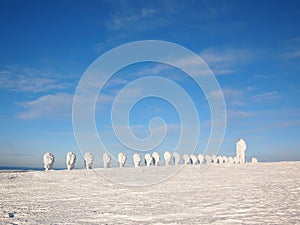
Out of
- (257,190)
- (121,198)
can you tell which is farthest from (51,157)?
(257,190)

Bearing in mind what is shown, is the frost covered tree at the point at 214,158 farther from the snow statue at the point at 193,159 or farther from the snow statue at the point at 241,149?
the snow statue at the point at 241,149

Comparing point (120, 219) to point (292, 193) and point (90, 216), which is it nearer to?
point (90, 216)

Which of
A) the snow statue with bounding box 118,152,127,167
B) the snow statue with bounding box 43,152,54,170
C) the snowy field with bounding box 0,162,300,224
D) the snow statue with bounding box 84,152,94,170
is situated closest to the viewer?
the snowy field with bounding box 0,162,300,224

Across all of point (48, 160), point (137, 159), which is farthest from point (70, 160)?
point (137, 159)

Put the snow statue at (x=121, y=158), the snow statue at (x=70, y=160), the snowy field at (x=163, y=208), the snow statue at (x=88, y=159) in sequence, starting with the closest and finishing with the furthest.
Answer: the snowy field at (x=163, y=208) < the snow statue at (x=70, y=160) < the snow statue at (x=88, y=159) < the snow statue at (x=121, y=158)

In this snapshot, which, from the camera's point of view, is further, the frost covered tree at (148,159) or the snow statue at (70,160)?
the frost covered tree at (148,159)

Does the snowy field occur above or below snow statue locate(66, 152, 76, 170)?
below

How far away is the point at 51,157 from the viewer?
35.7 m

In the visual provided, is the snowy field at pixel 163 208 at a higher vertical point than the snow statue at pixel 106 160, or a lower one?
lower

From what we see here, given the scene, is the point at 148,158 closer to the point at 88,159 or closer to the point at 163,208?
the point at 88,159

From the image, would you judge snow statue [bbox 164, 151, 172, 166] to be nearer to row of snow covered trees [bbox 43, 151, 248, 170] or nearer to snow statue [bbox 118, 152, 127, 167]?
row of snow covered trees [bbox 43, 151, 248, 170]

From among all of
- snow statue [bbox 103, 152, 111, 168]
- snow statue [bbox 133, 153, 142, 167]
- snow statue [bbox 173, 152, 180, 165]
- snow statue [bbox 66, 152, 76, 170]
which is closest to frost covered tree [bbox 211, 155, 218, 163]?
snow statue [bbox 173, 152, 180, 165]

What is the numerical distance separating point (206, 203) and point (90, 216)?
14.6ft

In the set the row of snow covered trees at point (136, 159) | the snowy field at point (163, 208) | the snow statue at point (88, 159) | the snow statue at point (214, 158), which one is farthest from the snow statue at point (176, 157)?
the snowy field at point (163, 208)
